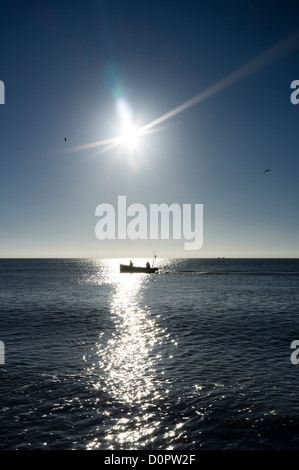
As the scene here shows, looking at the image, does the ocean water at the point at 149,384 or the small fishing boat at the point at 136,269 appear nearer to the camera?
the ocean water at the point at 149,384

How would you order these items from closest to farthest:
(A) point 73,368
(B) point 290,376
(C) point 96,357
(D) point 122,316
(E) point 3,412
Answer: (E) point 3,412
(B) point 290,376
(A) point 73,368
(C) point 96,357
(D) point 122,316

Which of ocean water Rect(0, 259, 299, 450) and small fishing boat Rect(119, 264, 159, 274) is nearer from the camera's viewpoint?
ocean water Rect(0, 259, 299, 450)

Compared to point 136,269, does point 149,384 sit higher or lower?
higher

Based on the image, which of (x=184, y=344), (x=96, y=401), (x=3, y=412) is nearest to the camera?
(x=3, y=412)

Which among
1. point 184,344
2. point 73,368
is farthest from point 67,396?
point 184,344

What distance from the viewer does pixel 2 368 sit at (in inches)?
711

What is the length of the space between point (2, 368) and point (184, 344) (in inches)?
472

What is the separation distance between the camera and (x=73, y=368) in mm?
18250

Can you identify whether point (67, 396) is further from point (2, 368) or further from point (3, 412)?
→ point (2, 368)

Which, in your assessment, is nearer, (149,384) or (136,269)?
(149,384)

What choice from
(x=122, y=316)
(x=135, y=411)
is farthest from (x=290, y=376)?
(x=122, y=316)
